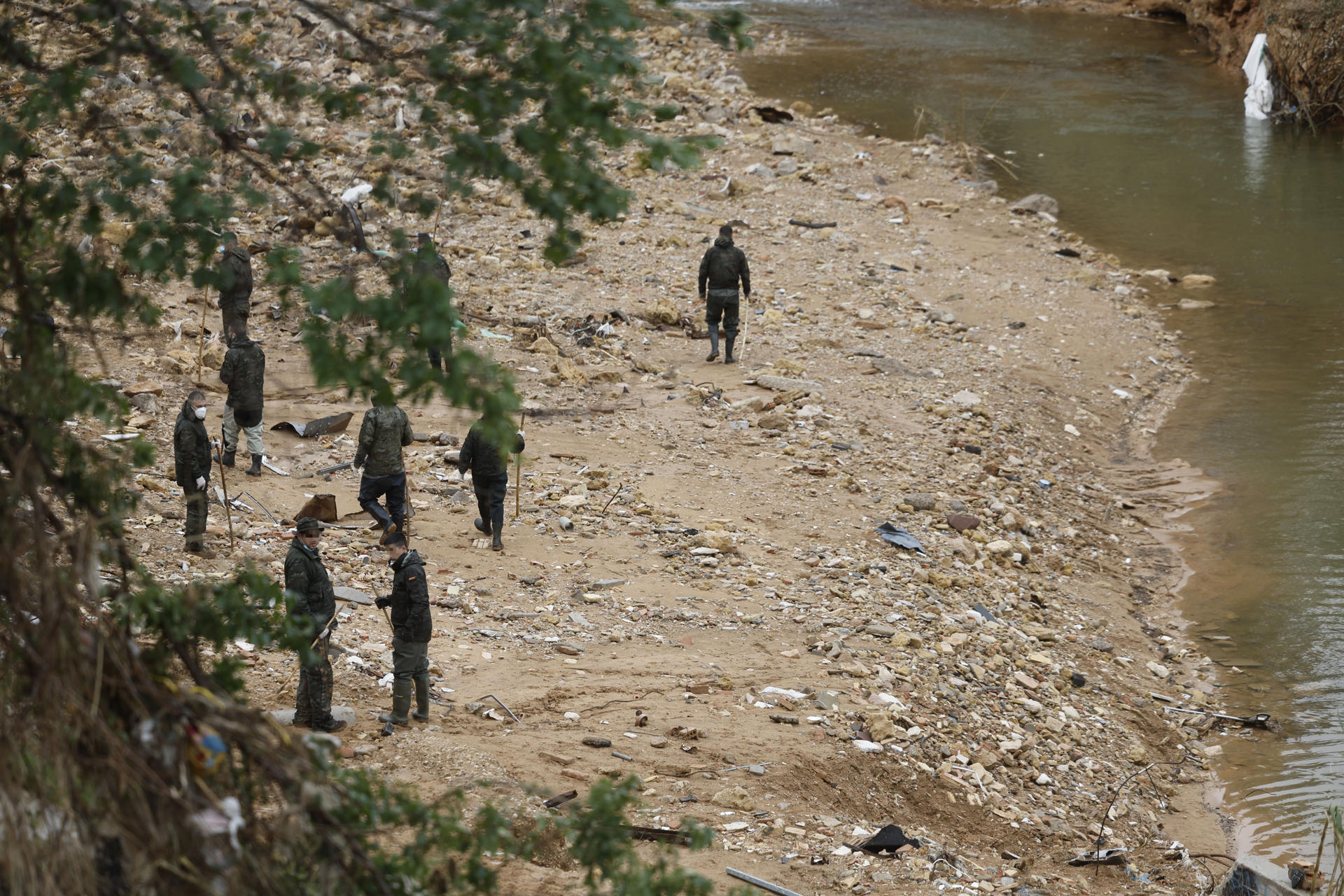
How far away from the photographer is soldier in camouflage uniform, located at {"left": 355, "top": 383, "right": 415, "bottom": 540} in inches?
339

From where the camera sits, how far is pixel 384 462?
869cm

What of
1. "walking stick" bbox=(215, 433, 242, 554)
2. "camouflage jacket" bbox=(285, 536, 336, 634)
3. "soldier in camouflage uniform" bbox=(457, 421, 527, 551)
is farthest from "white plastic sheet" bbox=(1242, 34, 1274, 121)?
"camouflage jacket" bbox=(285, 536, 336, 634)

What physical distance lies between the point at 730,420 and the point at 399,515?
12.7ft

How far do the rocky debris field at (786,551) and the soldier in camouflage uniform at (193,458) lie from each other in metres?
0.19

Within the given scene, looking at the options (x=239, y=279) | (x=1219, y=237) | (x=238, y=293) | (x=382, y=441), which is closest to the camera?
(x=382, y=441)

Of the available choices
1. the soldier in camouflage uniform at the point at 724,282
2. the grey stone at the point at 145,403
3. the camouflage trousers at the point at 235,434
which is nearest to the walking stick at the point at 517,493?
the camouflage trousers at the point at 235,434

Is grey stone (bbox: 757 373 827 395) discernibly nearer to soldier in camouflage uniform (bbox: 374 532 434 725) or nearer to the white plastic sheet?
soldier in camouflage uniform (bbox: 374 532 434 725)

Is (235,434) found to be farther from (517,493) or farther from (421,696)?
(421,696)

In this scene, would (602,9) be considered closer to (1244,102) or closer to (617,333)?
(617,333)

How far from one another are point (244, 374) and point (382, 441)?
1493 millimetres

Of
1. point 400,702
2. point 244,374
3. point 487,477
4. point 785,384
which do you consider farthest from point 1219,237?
point 400,702

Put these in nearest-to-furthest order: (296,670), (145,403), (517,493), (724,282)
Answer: (296,670) < (517,493) < (145,403) < (724,282)

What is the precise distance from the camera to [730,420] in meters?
11.8

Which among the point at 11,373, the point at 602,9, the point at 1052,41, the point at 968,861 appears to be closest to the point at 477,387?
the point at 602,9
